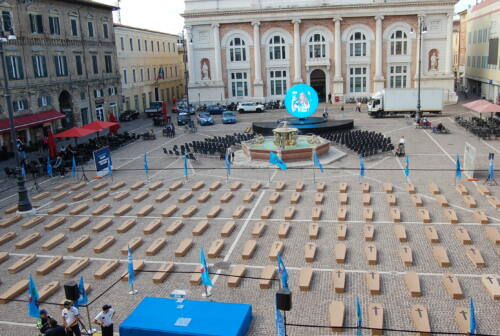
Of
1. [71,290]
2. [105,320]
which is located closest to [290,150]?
[105,320]

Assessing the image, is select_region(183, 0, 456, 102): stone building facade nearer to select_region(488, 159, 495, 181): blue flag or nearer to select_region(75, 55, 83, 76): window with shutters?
select_region(75, 55, 83, 76): window with shutters

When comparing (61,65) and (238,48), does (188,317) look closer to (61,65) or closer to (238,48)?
(61,65)

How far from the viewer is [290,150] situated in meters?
30.3

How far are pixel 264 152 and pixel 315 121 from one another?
13.0 metres

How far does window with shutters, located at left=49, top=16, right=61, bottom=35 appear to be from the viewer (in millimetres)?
44938

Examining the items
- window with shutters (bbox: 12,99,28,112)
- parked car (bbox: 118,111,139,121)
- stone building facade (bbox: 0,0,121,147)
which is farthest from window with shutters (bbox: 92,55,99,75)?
window with shutters (bbox: 12,99,28,112)

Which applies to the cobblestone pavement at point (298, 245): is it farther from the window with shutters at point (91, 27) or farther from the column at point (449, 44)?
the column at point (449, 44)

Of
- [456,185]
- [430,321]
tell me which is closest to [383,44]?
[456,185]

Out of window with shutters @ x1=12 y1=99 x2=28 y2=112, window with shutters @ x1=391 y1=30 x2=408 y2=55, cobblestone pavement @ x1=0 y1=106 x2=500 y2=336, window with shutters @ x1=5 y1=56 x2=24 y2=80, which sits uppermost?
window with shutters @ x1=391 y1=30 x2=408 y2=55

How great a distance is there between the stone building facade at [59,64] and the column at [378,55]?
110ft

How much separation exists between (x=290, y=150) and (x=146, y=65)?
46137 mm

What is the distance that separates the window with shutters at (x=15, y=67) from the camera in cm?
3894

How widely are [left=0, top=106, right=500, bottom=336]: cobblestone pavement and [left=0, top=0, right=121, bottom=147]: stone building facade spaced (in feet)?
49.0

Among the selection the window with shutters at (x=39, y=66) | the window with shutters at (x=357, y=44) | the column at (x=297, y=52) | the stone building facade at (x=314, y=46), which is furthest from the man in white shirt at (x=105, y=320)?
the window with shutters at (x=357, y=44)
